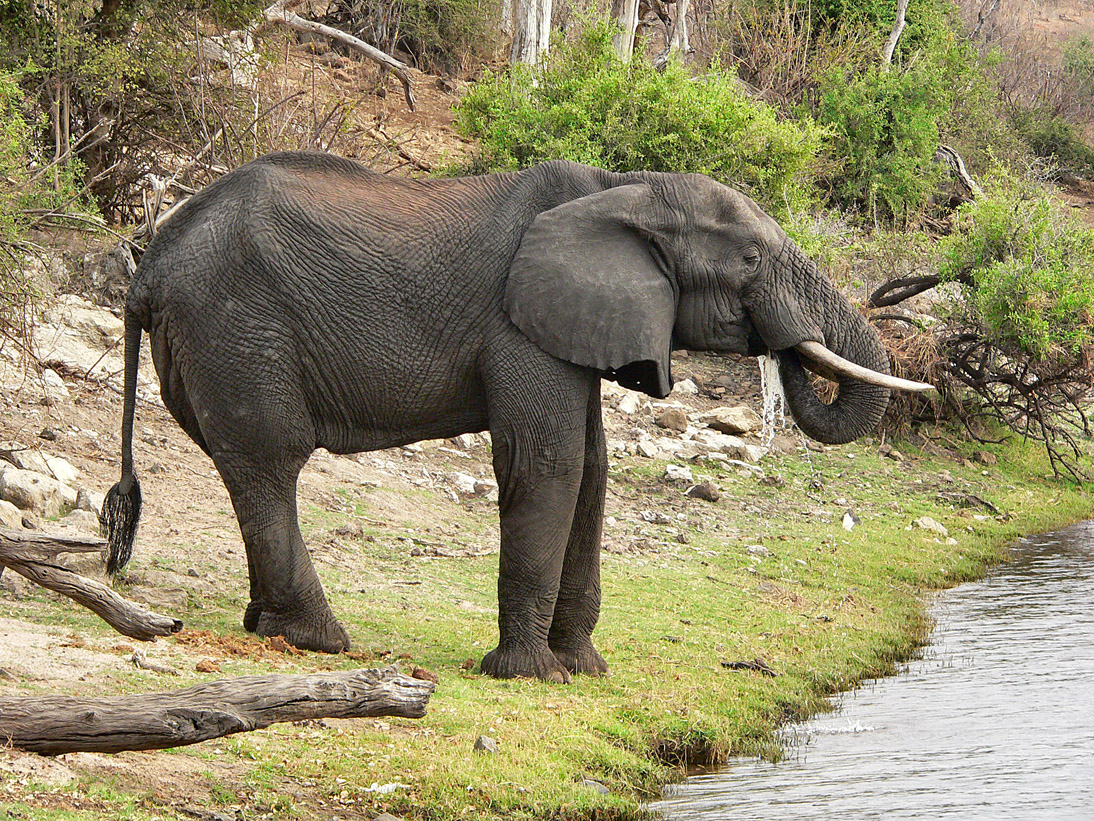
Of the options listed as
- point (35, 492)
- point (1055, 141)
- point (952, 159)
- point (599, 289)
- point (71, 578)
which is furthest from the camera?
point (1055, 141)

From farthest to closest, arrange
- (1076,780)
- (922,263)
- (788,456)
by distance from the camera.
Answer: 1. (922,263)
2. (788,456)
3. (1076,780)

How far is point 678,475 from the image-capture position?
595 inches

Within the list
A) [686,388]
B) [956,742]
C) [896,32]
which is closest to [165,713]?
[956,742]

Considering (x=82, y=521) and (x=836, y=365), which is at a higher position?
(x=836, y=365)

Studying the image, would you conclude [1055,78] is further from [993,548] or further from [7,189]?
[7,189]

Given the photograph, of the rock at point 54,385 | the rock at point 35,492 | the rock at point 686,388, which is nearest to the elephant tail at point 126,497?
the rock at point 35,492

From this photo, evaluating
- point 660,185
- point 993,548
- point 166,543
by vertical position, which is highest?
point 660,185

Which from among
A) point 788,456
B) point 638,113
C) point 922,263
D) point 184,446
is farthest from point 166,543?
point 922,263

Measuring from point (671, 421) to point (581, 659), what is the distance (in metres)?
8.78

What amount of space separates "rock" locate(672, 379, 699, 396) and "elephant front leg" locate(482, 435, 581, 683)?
10.9 meters

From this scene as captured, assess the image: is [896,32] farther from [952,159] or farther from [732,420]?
[732,420]

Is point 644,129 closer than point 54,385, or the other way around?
point 54,385

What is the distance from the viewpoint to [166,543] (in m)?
9.99

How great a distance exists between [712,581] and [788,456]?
5814 millimetres
